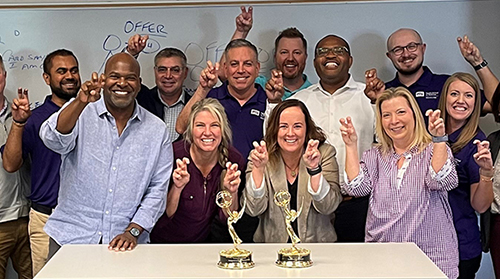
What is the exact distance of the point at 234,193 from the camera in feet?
8.34

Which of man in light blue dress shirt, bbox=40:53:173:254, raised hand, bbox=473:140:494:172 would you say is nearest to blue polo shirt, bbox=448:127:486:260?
raised hand, bbox=473:140:494:172

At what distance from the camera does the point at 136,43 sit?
3346mm

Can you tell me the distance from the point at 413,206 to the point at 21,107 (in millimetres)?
1735

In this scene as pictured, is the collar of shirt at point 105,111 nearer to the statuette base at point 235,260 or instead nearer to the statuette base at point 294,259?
the statuette base at point 235,260

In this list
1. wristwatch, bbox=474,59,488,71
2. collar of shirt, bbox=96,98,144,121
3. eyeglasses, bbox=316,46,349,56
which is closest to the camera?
collar of shirt, bbox=96,98,144,121

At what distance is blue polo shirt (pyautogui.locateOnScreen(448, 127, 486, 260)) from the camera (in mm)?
2688

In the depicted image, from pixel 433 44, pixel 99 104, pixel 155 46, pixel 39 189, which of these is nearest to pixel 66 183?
pixel 99 104

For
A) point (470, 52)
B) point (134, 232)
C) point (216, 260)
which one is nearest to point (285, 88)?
point (470, 52)

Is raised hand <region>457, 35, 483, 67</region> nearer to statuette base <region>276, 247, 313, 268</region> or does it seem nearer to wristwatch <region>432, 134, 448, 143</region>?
wristwatch <region>432, 134, 448, 143</region>

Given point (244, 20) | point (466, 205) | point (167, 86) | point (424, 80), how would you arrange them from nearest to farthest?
point (466, 205) → point (424, 80) → point (167, 86) → point (244, 20)

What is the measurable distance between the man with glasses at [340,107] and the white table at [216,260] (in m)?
0.64

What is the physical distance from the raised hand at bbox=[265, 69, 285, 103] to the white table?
3.02 ft

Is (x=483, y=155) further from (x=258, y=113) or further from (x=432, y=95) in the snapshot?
(x=258, y=113)

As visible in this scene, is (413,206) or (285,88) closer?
(413,206)
